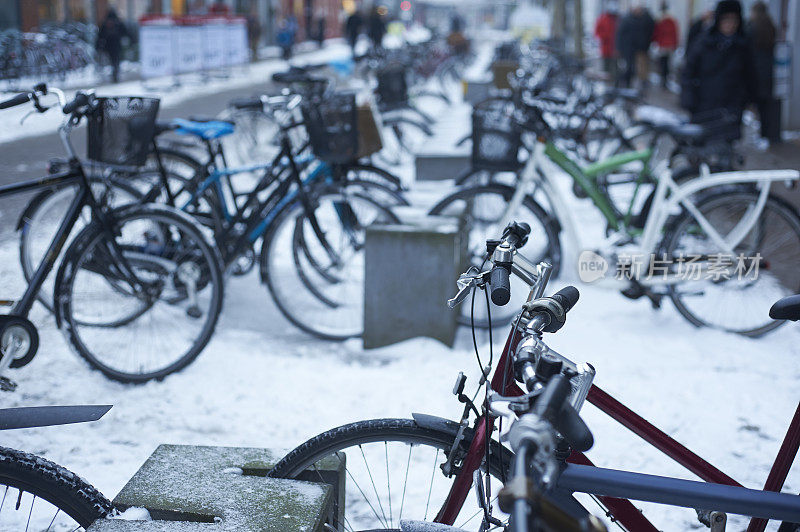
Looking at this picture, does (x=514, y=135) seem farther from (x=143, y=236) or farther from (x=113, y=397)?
(x=113, y=397)

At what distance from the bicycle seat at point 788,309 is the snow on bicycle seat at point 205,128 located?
3440 mm

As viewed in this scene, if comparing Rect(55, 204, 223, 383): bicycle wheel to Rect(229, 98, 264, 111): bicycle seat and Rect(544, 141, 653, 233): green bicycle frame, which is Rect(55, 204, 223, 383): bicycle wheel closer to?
Rect(229, 98, 264, 111): bicycle seat

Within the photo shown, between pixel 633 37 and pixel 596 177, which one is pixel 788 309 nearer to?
pixel 596 177

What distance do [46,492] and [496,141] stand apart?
3.78 m

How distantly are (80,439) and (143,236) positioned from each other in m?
1.23

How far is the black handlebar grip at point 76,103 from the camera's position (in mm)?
3891

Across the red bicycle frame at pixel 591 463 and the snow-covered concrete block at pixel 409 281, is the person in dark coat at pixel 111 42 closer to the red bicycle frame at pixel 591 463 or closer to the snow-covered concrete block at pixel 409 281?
the snow-covered concrete block at pixel 409 281

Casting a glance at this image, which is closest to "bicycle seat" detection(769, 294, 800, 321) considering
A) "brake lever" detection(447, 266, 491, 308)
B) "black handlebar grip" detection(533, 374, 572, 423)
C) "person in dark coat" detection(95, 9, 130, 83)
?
"brake lever" detection(447, 266, 491, 308)

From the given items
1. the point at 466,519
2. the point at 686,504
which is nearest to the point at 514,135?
the point at 466,519

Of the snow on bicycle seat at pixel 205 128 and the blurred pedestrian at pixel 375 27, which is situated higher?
the blurred pedestrian at pixel 375 27

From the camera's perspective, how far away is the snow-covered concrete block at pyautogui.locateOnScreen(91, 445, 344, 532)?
2.24 meters

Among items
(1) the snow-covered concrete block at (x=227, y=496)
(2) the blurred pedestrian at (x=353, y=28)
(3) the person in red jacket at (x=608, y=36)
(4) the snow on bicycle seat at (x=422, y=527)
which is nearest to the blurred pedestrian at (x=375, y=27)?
(2) the blurred pedestrian at (x=353, y=28)

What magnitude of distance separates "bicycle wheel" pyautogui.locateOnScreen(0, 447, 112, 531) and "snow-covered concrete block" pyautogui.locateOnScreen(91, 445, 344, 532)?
2.3 inches

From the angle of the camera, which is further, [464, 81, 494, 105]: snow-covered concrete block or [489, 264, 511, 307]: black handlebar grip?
[464, 81, 494, 105]: snow-covered concrete block
